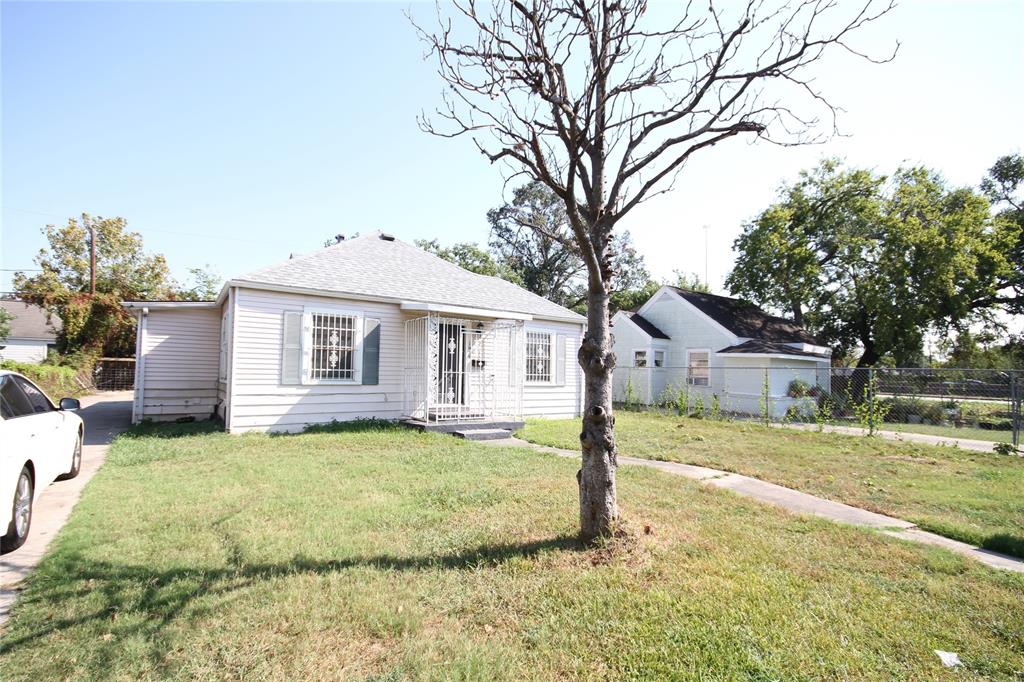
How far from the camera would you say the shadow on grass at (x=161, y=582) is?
2908mm

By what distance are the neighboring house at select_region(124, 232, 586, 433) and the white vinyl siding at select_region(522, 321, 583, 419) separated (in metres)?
0.04

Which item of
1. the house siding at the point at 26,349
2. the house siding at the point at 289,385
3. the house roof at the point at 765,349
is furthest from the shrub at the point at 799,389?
the house siding at the point at 26,349

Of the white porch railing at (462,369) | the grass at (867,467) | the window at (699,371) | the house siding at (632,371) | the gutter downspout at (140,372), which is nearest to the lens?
the grass at (867,467)

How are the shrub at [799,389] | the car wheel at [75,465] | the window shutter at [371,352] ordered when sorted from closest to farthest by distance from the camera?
the car wheel at [75,465] < the window shutter at [371,352] < the shrub at [799,389]

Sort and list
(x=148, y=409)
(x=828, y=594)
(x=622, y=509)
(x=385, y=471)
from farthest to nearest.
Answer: (x=148, y=409) → (x=385, y=471) → (x=622, y=509) → (x=828, y=594)

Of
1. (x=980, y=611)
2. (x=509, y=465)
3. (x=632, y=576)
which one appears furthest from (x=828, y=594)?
(x=509, y=465)

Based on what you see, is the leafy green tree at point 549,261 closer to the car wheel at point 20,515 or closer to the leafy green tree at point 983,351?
the leafy green tree at point 983,351

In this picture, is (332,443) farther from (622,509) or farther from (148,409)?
(148,409)

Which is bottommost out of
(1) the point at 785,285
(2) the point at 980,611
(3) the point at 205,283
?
(2) the point at 980,611

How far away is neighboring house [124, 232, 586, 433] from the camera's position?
33.6ft

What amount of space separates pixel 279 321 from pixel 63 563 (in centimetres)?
712

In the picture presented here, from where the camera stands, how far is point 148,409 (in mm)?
12531

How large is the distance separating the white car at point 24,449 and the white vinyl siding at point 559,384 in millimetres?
10066

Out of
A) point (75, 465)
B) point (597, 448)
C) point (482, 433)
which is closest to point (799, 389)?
point (482, 433)
